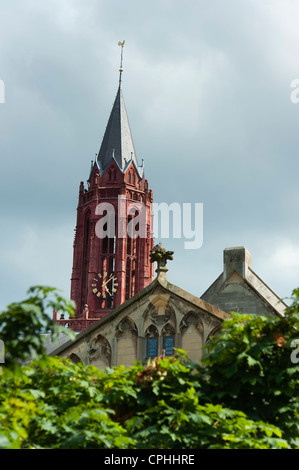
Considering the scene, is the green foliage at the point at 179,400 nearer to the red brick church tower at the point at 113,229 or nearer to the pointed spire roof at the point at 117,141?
the red brick church tower at the point at 113,229

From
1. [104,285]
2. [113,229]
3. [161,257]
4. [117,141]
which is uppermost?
[117,141]

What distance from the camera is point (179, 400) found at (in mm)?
13070

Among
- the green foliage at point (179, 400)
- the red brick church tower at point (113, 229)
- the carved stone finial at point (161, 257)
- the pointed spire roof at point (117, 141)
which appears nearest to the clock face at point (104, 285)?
the red brick church tower at point (113, 229)

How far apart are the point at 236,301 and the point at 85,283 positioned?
79042 mm

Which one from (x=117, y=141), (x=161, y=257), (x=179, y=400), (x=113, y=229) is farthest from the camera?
(x=117, y=141)

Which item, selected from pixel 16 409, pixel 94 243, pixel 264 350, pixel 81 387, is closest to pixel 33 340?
pixel 16 409

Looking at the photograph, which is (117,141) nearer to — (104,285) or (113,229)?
(113,229)

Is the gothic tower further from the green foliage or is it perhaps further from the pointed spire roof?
the green foliage

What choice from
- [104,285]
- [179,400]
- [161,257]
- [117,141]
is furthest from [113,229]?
[179,400]

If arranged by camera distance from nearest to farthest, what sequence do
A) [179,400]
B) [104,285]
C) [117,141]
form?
1. [179,400]
2. [104,285]
3. [117,141]

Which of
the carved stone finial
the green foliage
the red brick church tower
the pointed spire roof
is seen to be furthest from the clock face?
the green foliage

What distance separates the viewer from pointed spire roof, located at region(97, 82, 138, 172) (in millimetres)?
107694

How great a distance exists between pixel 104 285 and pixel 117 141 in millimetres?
20560
